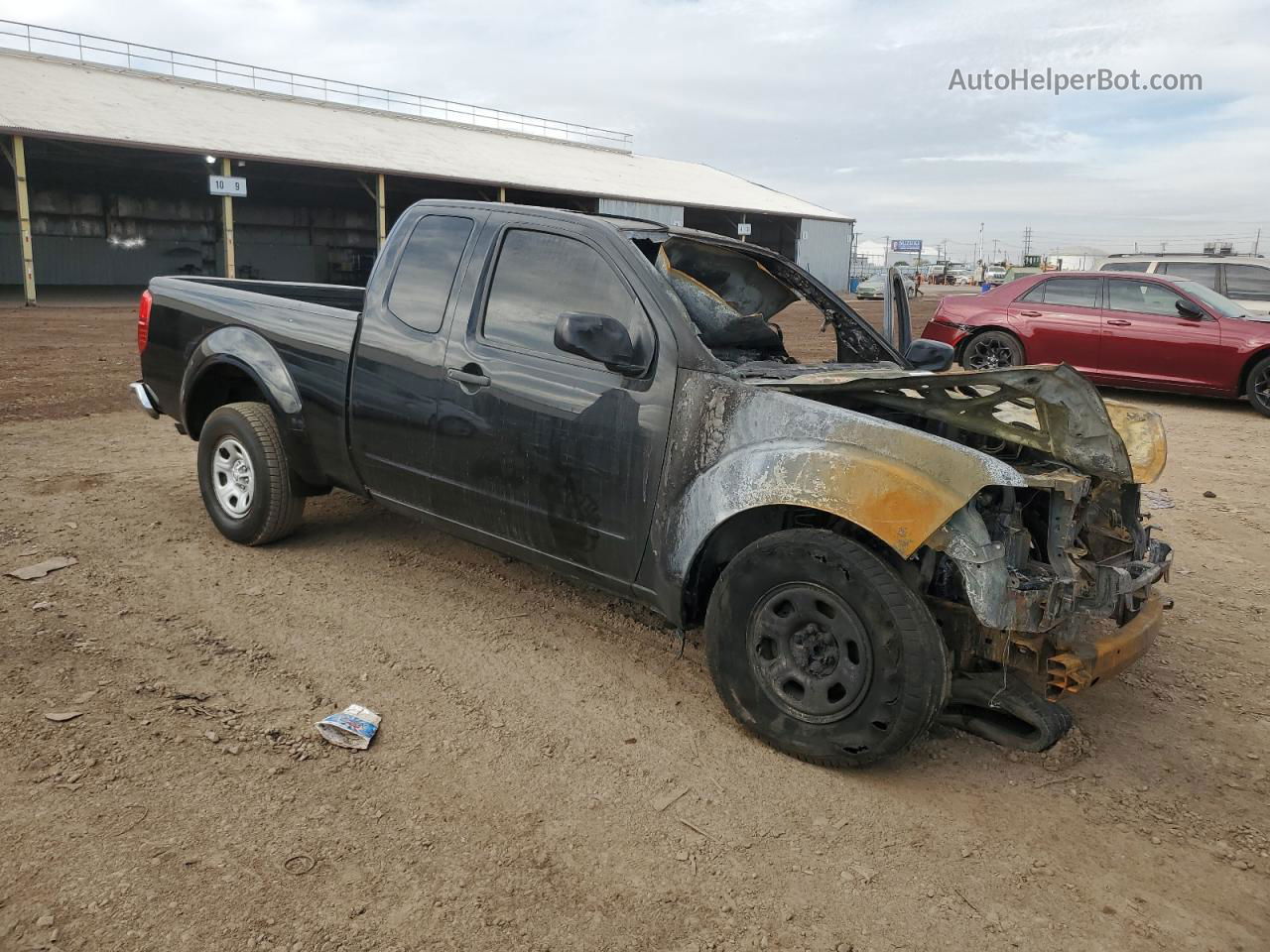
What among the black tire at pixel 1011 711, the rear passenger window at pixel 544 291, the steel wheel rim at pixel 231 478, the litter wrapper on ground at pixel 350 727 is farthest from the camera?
the steel wheel rim at pixel 231 478

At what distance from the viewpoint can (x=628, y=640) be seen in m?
4.13

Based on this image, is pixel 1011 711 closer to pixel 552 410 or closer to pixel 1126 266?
pixel 552 410

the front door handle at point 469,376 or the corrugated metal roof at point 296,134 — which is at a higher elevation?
the corrugated metal roof at point 296,134

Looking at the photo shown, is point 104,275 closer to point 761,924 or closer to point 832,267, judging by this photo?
point 832,267

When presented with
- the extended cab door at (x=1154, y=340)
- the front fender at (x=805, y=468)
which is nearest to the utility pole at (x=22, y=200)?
the extended cab door at (x=1154, y=340)

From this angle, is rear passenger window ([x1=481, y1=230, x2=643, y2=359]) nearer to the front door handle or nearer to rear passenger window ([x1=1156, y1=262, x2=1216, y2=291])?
the front door handle

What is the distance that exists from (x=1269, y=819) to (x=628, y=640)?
2.41 metres

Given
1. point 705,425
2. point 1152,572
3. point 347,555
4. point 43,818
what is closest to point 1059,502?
point 1152,572

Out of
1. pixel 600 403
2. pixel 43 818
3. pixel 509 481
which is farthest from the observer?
pixel 509 481

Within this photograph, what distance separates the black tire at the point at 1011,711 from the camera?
3016 mm

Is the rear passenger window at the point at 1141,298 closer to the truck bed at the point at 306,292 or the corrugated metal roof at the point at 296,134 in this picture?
the truck bed at the point at 306,292

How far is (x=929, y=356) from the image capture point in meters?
4.64

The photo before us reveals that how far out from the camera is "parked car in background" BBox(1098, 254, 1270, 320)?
42.6 ft

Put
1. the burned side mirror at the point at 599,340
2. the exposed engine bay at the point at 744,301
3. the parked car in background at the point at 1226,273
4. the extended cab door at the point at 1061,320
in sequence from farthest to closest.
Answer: the parked car in background at the point at 1226,273, the extended cab door at the point at 1061,320, the exposed engine bay at the point at 744,301, the burned side mirror at the point at 599,340
